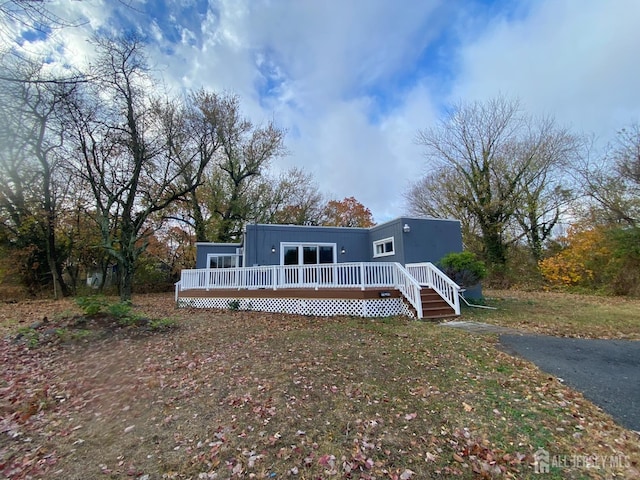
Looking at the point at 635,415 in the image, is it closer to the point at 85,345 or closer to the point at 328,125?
the point at 85,345

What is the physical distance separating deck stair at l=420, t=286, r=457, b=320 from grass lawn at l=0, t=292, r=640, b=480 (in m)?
2.27

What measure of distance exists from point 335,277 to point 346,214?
737 inches

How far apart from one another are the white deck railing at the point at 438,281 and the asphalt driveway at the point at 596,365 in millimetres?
2581

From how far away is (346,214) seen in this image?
27.6 m

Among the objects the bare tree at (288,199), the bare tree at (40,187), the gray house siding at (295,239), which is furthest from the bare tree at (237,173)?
the bare tree at (40,187)

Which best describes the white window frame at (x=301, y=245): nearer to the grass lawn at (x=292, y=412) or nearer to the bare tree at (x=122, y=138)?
the bare tree at (x=122, y=138)

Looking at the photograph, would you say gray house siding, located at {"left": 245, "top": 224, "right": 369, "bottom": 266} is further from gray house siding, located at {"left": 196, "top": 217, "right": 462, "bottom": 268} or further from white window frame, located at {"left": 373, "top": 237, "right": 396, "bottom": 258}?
white window frame, located at {"left": 373, "top": 237, "right": 396, "bottom": 258}

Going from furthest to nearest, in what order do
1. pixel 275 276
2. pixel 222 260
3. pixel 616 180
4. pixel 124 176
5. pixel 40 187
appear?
pixel 222 260 < pixel 40 187 < pixel 616 180 < pixel 124 176 < pixel 275 276

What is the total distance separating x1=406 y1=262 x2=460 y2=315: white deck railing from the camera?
28.7ft

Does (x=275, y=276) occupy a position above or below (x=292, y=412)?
above

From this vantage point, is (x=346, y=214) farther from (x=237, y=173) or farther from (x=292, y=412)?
(x=292, y=412)

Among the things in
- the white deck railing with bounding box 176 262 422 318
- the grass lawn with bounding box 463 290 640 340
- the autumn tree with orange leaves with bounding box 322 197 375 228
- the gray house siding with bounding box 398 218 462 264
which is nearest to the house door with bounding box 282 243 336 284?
the white deck railing with bounding box 176 262 422 318

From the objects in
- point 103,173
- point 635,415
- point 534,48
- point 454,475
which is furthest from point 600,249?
point 103,173

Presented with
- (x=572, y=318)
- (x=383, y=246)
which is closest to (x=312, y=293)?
(x=383, y=246)
